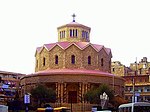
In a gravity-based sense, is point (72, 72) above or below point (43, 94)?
Answer: above

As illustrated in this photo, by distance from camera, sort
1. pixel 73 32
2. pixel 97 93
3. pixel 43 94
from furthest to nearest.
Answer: pixel 73 32
pixel 43 94
pixel 97 93

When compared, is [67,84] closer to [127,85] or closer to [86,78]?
[86,78]

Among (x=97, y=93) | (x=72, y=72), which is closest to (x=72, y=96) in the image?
(x=72, y=72)

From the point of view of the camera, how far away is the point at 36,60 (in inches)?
3095

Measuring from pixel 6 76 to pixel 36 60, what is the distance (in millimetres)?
33449

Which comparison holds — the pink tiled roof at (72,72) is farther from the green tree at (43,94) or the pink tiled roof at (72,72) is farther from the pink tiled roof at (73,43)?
the pink tiled roof at (73,43)

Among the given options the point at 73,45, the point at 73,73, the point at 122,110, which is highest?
the point at 73,45

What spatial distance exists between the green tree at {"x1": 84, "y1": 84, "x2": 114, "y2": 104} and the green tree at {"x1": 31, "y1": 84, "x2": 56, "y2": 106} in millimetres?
5330

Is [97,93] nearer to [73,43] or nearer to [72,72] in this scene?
[72,72]

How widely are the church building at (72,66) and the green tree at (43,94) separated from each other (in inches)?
94.5

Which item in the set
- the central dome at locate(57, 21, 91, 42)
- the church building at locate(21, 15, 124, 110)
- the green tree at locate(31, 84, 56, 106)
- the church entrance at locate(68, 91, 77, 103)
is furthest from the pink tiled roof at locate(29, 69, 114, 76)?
the central dome at locate(57, 21, 91, 42)

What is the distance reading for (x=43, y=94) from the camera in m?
64.4

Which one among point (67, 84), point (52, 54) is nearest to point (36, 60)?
point (52, 54)

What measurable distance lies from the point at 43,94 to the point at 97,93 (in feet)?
27.0
